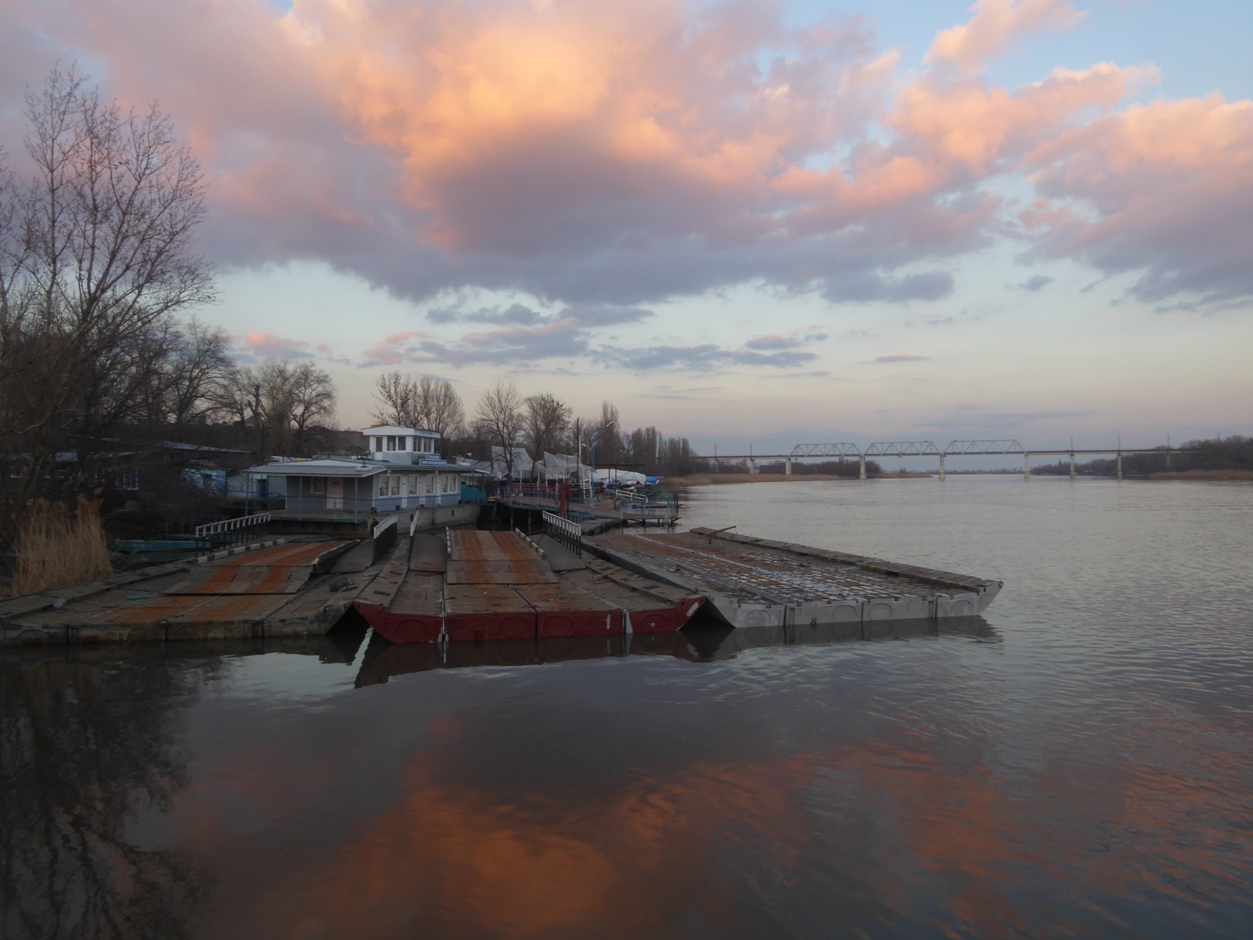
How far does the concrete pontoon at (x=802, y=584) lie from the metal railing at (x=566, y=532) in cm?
261

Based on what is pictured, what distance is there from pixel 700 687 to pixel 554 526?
2689 centimetres

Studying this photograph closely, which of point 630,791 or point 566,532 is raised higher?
point 566,532

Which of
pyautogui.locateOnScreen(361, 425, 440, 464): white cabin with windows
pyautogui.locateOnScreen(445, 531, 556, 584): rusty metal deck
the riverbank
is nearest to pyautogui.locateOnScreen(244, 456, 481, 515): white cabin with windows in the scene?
pyautogui.locateOnScreen(361, 425, 440, 464): white cabin with windows

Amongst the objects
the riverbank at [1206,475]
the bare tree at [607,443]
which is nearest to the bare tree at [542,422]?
the bare tree at [607,443]

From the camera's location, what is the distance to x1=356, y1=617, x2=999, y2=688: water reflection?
14617 mm

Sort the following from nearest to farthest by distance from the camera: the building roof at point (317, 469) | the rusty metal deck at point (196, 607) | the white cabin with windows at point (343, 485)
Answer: the rusty metal deck at point (196, 607), the building roof at point (317, 469), the white cabin with windows at point (343, 485)

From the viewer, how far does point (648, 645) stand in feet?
54.2

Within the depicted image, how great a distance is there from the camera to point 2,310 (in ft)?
60.0

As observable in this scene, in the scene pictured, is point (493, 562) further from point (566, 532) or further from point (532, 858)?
point (532, 858)

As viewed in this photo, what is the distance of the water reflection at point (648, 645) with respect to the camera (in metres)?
14.6

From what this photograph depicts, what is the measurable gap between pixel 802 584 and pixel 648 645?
6.20m

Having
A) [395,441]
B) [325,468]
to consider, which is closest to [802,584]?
[325,468]

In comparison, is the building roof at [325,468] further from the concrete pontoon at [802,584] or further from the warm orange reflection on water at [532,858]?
the warm orange reflection on water at [532,858]

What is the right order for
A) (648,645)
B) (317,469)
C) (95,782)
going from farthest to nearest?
(317,469), (648,645), (95,782)
